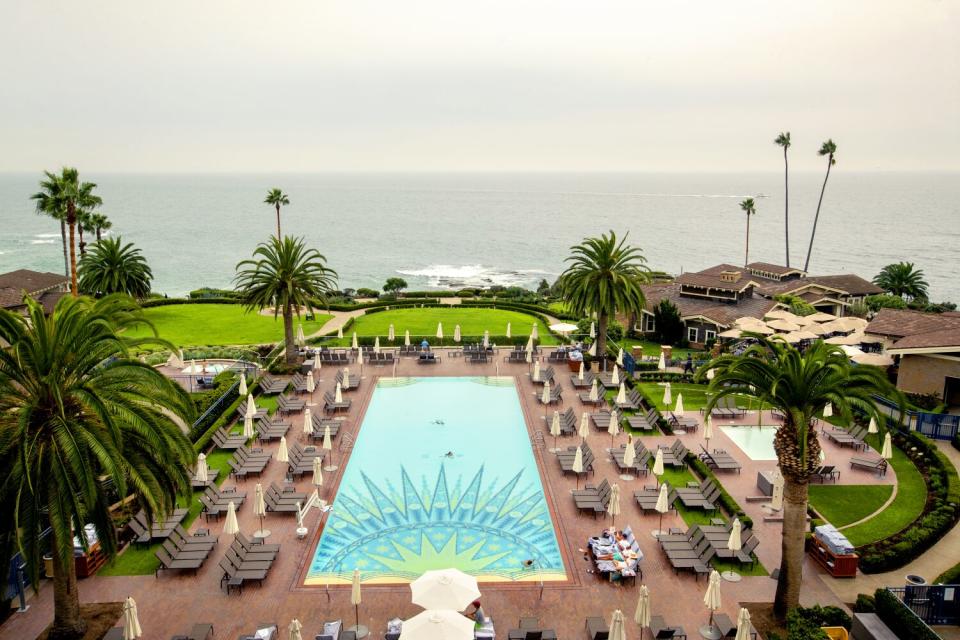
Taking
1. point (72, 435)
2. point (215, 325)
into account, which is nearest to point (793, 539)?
point (72, 435)

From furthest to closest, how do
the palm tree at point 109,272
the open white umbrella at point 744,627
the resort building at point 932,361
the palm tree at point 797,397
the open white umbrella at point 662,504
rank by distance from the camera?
the palm tree at point 109,272 → the resort building at point 932,361 → the open white umbrella at point 662,504 → the palm tree at point 797,397 → the open white umbrella at point 744,627

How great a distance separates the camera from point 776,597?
1599 cm

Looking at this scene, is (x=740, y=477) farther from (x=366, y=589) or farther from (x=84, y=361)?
(x=84, y=361)

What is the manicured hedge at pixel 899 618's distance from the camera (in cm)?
1368

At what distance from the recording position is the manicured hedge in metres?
13.7

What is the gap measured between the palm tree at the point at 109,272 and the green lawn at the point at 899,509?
4971cm

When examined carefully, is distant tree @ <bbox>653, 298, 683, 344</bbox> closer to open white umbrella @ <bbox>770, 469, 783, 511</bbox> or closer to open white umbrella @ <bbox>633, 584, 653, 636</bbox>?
open white umbrella @ <bbox>770, 469, 783, 511</bbox>

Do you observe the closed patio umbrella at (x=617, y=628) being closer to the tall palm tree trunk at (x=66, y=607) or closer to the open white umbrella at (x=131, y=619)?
the open white umbrella at (x=131, y=619)

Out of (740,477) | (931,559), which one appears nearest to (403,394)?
(740,477)

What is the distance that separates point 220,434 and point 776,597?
2014 cm

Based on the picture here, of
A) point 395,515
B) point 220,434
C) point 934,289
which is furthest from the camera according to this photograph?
point 934,289

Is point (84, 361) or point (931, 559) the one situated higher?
point (84, 361)

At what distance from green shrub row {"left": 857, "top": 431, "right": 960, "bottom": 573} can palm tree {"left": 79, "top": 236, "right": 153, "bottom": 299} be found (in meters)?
50.4

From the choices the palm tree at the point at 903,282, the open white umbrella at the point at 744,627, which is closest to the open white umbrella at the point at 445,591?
the open white umbrella at the point at 744,627
